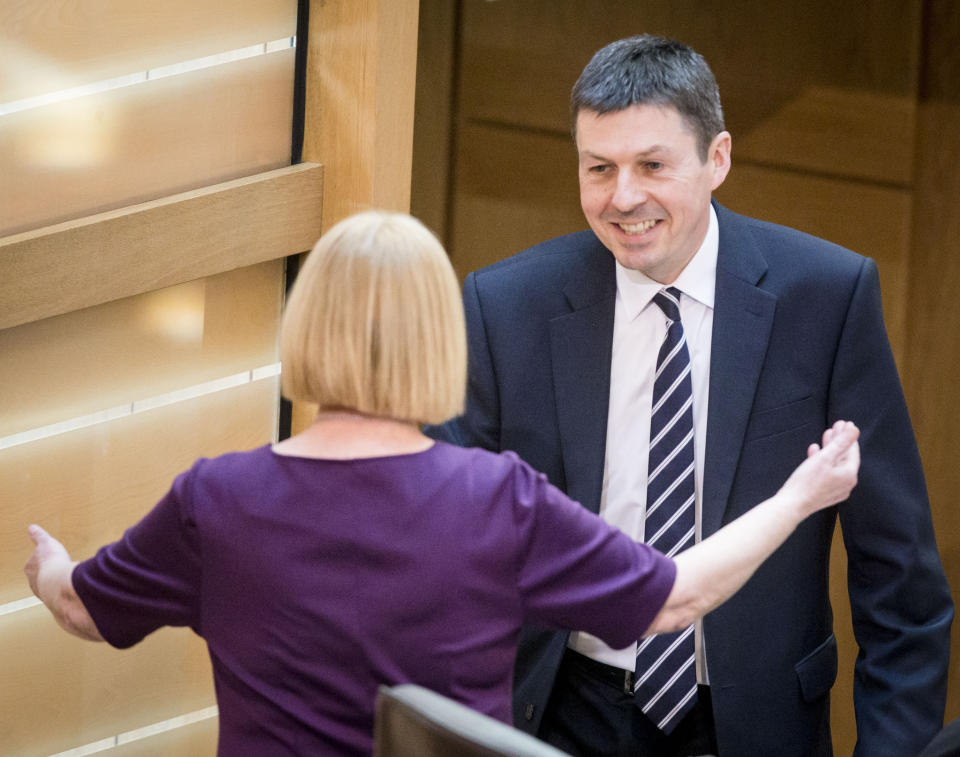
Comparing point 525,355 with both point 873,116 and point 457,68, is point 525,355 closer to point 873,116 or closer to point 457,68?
point 457,68

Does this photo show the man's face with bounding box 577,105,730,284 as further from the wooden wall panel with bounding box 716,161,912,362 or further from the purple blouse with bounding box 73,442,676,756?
the wooden wall panel with bounding box 716,161,912,362

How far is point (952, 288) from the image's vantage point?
162 inches

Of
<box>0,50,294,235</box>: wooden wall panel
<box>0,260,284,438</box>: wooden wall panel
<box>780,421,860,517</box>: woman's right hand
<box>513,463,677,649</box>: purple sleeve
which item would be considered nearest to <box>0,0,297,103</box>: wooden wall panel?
<box>0,50,294,235</box>: wooden wall panel

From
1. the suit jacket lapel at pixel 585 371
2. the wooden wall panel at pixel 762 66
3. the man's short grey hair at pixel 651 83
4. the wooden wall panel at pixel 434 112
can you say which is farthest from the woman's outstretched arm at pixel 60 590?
the wooden wall panel at pixel 762 66

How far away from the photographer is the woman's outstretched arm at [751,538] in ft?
5.08

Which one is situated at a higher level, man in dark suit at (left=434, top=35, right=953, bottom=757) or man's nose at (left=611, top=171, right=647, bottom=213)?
man's nose at (left=611, top=171, right=647, bottom=213)

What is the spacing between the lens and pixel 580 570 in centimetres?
147

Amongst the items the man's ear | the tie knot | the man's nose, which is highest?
the man's ear

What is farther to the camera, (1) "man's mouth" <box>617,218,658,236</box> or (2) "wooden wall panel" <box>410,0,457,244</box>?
(2) "wooden wall panel" <box>410,0,457,244</box>

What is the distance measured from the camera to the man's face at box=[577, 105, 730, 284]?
6.64 feet

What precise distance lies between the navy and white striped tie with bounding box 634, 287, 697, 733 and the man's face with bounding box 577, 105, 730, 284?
0.66 ft

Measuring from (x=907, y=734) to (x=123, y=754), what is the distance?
1416 millimetres

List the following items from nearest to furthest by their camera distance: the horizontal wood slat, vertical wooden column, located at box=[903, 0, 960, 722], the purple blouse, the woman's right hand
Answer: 1. the purple blouse
2. the woman's right hand
3. the horizontal wood slat
4. vertical wooden column, located at box=[903, 0, 960, 722]

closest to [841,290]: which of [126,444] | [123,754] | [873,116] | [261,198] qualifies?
[261,198]
